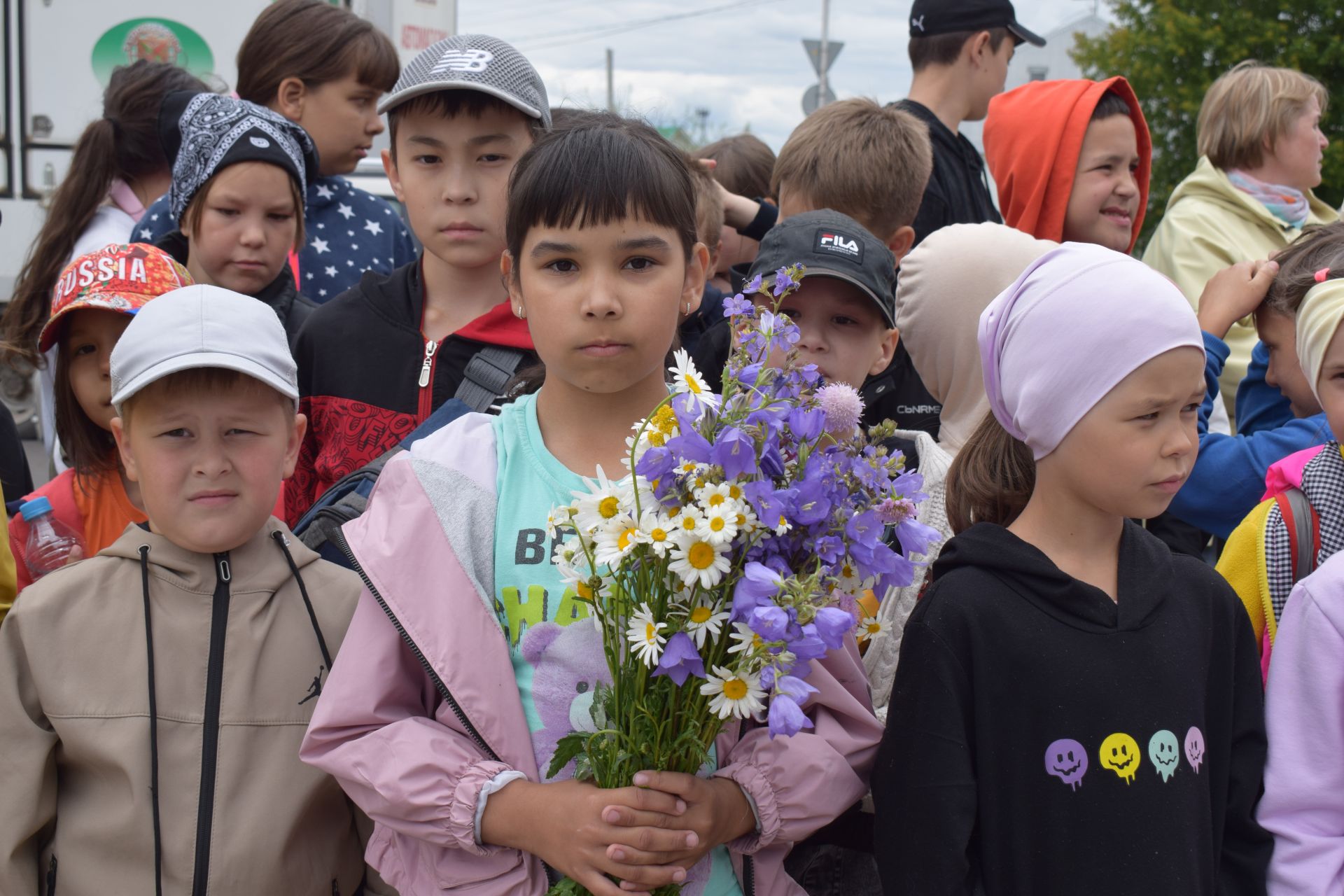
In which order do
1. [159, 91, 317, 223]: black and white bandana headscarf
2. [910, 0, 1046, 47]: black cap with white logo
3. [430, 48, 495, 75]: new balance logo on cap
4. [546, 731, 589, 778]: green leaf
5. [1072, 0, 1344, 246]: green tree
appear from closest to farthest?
[546, 731, 589, 778]: green leaf, [430, 48, 495, 75]: new balance logo on cap, [159, 91, 317, 223]: black and white bandana headscarf, [910, 0, 1046, 47]: black cap with white logo, [1072, 0, 1344, 246]: green tree

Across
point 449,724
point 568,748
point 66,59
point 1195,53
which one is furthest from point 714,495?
point 1195,53

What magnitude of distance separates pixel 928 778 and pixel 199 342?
1.63 m

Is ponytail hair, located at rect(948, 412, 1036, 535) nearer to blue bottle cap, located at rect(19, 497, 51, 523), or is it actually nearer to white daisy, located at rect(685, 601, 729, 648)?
white daisy, located at rect(685, 601, 729, 648)

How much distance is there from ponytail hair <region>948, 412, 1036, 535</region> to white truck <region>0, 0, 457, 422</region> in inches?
286

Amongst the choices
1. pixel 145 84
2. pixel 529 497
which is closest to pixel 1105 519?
pixel 529 497

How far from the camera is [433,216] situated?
313 centimetres

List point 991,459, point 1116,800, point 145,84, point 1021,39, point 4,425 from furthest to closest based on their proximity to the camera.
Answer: point 1021,39
point 145,84
point 4,425
point 991,459
point 1116,800

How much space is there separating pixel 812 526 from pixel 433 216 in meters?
1.73

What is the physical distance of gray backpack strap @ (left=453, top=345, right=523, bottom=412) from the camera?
2.97 m

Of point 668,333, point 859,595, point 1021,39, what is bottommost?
point 859,595

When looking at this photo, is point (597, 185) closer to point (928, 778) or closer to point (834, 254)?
point (834, 254)

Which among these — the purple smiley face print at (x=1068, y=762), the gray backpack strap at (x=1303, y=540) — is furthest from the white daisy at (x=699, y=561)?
the gray backpack strap at (x=1303, y=540)

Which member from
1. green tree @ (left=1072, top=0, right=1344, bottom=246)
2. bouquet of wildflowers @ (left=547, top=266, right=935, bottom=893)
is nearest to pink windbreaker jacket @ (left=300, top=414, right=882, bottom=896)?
bouquet of wildflowers @ (left=547, top=266, right=935, bottom=893)

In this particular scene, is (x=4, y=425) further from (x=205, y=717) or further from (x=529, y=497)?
(x=529, y=497)
